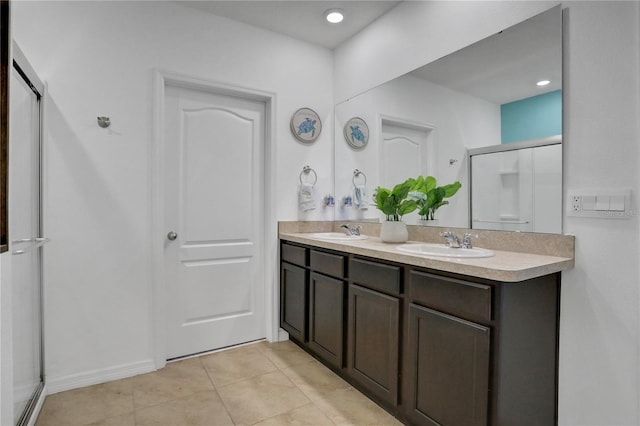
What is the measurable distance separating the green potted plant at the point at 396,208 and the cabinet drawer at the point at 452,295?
640mm

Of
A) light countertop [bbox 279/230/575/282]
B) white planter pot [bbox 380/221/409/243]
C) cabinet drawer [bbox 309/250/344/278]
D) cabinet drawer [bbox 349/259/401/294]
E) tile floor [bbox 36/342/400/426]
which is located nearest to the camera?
light countertop [bbox 279/230/575/282]

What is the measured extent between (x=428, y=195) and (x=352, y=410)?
1.34m

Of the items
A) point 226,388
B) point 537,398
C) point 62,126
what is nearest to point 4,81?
point 62,126

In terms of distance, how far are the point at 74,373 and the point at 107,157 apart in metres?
1.34

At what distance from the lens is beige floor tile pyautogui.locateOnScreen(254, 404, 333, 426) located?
1.77 metres

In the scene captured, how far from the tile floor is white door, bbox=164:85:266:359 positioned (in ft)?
1.12

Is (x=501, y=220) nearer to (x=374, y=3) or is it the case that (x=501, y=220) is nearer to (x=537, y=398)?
(x=537, y=398)

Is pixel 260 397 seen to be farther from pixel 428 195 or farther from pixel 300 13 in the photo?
pixel 300 13

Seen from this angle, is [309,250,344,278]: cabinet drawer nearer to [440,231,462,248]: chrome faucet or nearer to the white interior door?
[440,231,462,248]: chrome faucet

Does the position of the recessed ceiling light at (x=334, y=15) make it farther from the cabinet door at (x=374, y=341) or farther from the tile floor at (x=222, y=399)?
the tile floor at (x=222, y=399)

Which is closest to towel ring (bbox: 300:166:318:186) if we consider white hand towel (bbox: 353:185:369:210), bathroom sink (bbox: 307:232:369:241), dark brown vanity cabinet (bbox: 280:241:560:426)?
white hand towel (bbox: 353:185:369:210)

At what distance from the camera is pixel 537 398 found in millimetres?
1480

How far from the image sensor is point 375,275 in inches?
72.0

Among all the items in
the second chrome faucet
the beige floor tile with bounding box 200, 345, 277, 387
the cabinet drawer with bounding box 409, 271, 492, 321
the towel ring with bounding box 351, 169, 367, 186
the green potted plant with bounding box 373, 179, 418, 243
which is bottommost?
the beige floor tile with bounding box 200, 345, 277, 387
